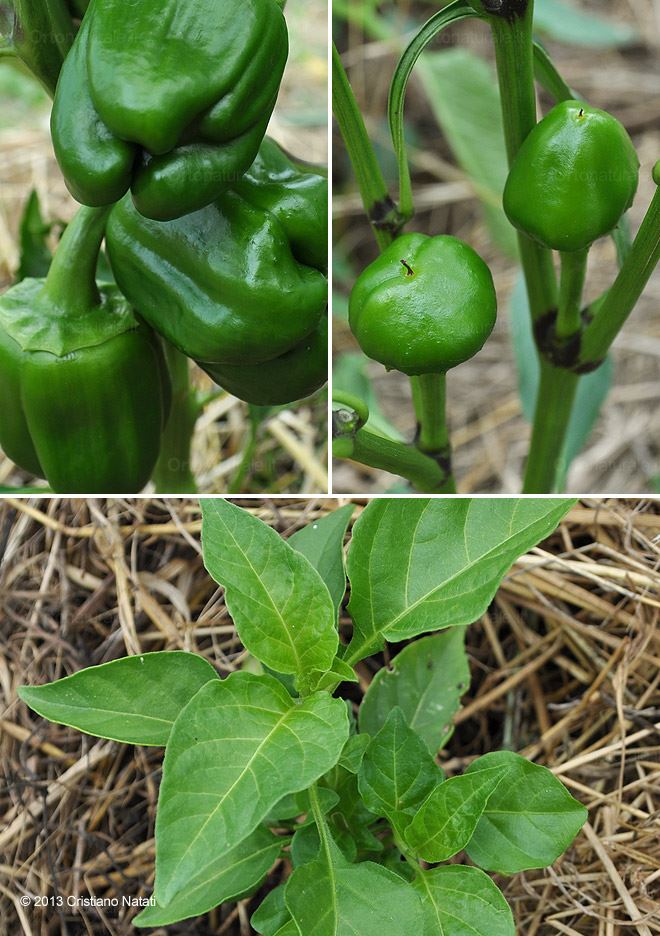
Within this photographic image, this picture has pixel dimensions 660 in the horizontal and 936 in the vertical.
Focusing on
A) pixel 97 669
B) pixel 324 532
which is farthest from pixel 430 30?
A: pixel 97 669

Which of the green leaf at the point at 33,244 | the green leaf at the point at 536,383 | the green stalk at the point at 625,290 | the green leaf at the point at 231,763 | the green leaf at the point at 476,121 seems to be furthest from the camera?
the green leaf at the point at 476,121

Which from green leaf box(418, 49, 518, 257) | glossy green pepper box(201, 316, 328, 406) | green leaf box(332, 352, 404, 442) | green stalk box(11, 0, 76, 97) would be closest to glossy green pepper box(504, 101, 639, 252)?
glossy green pepper box(201, 316, 328, 406)

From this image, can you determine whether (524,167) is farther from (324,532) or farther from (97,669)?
(97,669)

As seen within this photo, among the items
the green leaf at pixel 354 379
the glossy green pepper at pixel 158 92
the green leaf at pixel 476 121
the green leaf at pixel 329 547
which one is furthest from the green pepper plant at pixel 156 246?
the green leaf at pixel 476 121

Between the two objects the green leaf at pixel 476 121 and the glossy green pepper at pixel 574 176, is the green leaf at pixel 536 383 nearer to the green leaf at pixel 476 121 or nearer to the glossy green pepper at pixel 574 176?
the green leaf at pixel 476 121

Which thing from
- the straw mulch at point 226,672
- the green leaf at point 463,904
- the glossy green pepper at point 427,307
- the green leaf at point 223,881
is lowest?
Result: the straw mulch at point 226,672

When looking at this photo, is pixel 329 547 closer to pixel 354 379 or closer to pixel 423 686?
pixel 423 686
